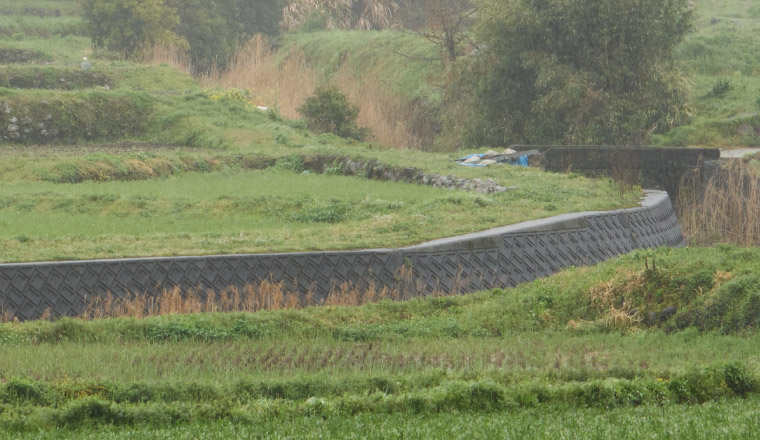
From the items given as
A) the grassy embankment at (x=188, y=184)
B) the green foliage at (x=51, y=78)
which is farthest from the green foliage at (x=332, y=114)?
the green foliage at (x=51, y=78)

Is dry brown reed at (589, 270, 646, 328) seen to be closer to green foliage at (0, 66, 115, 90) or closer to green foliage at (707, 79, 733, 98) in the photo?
green foliage at (707, 79, 733, 98)

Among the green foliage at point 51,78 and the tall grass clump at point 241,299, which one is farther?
the green foliage at point 51,78

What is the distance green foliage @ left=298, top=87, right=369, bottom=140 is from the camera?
100 ft

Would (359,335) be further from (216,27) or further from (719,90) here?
(216,27)

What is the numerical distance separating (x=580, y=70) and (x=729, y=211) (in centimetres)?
946

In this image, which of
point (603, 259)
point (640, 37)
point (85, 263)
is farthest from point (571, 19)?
point (85, 263)

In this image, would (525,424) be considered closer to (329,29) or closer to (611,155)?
(611,155)

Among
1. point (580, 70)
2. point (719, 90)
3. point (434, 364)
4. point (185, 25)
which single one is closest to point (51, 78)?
point (185, 25)

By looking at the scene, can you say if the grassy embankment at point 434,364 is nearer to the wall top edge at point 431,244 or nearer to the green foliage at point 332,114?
the wall top edge at point 431,244

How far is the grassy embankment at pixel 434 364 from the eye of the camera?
20.3 ft

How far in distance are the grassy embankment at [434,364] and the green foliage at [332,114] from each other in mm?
19164

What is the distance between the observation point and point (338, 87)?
32.6 m

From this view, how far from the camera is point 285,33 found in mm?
52281

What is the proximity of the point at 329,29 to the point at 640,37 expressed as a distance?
27.9 m
